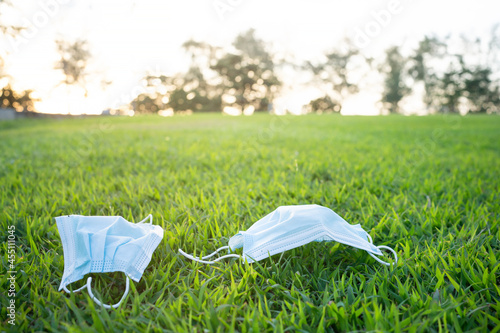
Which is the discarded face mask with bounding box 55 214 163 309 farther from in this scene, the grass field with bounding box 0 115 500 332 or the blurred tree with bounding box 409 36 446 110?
the blurred tree with bounding box 409 36 446 110

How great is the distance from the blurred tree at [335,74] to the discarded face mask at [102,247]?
31194mm

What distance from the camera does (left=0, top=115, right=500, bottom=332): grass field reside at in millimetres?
1134

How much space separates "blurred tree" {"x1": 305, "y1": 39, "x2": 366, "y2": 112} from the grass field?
95.3ft

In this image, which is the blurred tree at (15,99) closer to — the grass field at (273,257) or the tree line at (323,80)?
the tree line at (323,80)

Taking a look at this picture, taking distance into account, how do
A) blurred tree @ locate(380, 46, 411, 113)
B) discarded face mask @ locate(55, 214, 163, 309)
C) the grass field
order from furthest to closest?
blurred tree @ locate(380, 46, 411, 113), discarded face mask @ locate(55, 214, 163, 309), the grass field

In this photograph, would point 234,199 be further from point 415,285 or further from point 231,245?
point 415,285

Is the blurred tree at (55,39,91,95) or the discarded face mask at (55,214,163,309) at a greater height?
the blurred tree at (55,39,91,95)

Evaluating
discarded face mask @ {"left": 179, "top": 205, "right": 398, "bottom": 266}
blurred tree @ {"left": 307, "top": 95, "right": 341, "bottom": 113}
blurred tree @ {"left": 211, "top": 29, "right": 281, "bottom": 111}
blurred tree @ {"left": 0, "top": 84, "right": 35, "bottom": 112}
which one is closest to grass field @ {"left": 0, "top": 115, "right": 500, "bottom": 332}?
discarded face mask @ {"left": 179, "top": 205, "right": 398, "bottom": 266}

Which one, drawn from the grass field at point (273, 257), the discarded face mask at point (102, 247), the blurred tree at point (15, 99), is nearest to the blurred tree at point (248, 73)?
the blurred tree at point (15, 99)

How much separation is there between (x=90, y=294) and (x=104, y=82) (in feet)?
75.8

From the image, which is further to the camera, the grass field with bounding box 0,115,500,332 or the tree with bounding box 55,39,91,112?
the tree with bounding box 55,39,91,112

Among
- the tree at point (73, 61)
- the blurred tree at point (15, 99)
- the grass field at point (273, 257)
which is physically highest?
the tree at point (73, 61)

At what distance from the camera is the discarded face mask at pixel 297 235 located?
144 centimetres

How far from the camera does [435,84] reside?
28172mm
